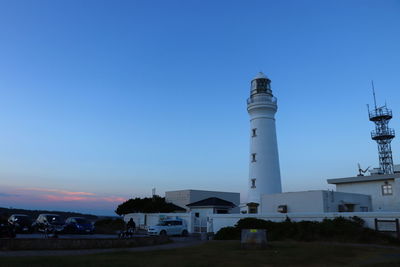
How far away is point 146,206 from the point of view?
43469 millimetres

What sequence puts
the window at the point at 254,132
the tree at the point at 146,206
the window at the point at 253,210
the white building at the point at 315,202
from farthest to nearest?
1. the tree at the point at 146,206
2. the window at the point at 254,132
3. the window at the point at 253,210
4. the white building at the point at 315,202

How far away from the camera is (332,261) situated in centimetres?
1312

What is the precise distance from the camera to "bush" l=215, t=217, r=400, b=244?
66.7 ft

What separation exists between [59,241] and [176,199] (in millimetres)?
28876

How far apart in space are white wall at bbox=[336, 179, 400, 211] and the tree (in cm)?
2021

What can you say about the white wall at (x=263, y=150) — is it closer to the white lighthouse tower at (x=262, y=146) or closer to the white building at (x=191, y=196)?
the white lighthouse tower at (x=262, y=146)

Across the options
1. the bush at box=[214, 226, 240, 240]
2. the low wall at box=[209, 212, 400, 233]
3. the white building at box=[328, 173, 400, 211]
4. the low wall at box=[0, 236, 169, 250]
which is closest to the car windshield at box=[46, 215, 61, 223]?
the low wall at box=[0, 236, 169, 250]

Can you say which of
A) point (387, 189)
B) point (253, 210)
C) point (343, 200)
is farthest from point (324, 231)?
point (387, 189)

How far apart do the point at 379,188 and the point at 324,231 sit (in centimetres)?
1193

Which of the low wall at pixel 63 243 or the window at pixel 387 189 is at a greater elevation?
the window at pixel 387 189

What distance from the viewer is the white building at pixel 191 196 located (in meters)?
44.2

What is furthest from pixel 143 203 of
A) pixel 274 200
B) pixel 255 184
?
pixel 274 200

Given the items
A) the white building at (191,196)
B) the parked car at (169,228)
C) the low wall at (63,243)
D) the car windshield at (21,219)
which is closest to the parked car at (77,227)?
the car windshield at (21,219)

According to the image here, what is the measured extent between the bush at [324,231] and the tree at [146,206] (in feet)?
61.0
